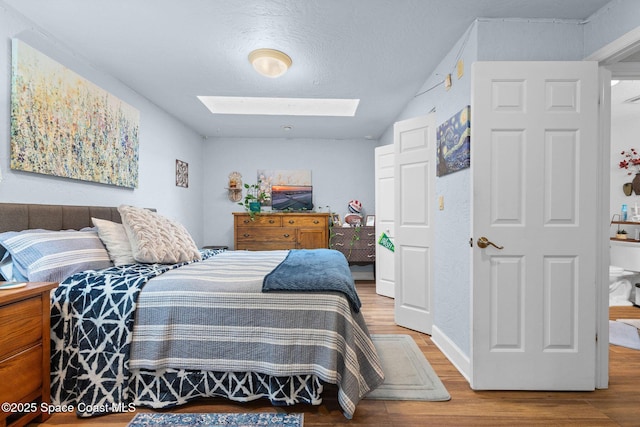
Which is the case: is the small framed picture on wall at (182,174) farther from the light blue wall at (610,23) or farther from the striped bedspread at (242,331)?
the light blue wall at (610,23)

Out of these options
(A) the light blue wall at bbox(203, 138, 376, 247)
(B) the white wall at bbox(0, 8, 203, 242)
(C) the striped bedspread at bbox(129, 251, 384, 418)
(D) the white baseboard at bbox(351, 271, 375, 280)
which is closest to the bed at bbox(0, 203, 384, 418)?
(C) the striped bedspread at bbox(129, 251, 384, 418)

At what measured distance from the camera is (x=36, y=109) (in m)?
2.03

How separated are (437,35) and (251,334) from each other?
7.81ft

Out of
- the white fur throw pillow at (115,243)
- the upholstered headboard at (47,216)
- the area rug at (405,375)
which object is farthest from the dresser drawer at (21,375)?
the area rug at (405,375)

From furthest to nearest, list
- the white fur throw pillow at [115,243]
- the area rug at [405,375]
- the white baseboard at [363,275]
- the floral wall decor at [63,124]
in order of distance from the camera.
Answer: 1. the white baseboard at [363,275]
2. the white fur throw pillow at [115,243]
3. the floral wall decor at [63,124]
4. the area rug at [405,375]

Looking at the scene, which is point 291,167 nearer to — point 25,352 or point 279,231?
point 279,231

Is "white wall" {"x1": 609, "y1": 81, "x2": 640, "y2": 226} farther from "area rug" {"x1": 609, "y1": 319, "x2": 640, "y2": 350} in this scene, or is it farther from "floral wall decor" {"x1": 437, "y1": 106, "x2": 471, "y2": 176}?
"floral wall decor" {"x1": 437, "y1": 106, "x2": 471, "y2": 176}

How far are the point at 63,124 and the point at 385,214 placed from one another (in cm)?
337

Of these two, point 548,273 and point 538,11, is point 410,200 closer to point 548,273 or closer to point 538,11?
point 548,273

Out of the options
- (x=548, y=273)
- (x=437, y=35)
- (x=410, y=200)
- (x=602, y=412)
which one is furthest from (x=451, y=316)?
(x=437, y=35)

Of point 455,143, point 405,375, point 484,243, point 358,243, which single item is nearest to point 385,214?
point 358,243

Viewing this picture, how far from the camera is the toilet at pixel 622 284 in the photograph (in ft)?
11.7

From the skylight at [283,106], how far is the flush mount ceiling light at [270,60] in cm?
144

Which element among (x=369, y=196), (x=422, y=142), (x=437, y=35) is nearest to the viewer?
(x=437, y=35)
